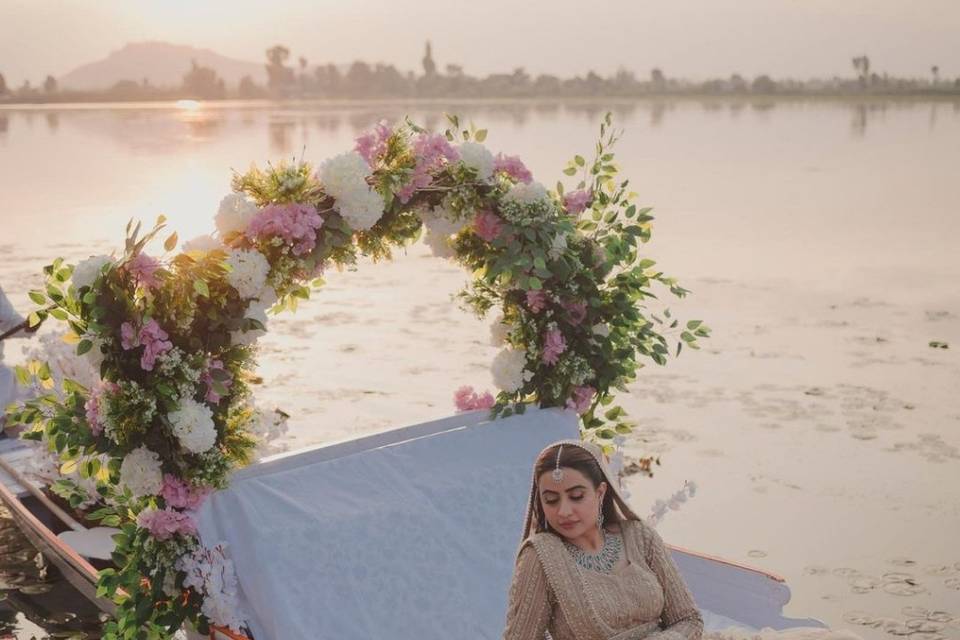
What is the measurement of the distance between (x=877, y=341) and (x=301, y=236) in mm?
7714

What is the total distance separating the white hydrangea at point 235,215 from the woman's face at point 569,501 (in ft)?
5.21

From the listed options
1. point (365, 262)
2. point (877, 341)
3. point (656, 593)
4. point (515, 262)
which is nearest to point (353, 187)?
point (515, 262)

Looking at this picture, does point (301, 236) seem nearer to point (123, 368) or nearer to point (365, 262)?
point (123, 368)

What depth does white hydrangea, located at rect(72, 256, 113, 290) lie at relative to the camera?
4250mm

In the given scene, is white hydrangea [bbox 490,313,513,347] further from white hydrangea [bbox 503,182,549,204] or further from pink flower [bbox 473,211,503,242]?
white hydrangea [bbox 503,182,549,204]

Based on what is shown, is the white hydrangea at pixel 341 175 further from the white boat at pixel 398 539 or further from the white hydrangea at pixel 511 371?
the white hydrangea at pixel 511 371

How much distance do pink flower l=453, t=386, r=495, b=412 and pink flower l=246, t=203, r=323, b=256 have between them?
1274 millimetres

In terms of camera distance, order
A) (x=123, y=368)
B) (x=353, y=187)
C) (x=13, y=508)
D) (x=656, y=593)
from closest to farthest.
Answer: (x=656, y=593) → (x=123, y=368) → (x=353, y=187) → (x=13, y=508)

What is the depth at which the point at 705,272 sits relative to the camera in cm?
1455

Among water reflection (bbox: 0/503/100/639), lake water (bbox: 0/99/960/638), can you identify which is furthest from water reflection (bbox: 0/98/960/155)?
water reflection (bbox: 0/503/100/639)

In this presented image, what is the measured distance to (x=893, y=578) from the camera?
6332mm

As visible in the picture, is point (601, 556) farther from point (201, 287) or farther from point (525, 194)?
point (525, 194)

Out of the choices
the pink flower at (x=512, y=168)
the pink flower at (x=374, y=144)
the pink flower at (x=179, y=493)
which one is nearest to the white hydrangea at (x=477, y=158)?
the pink flower at (x=512, y=168)

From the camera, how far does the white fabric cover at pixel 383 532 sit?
4.48m
